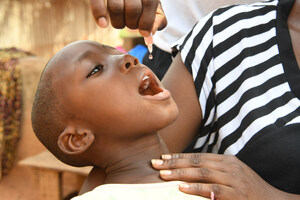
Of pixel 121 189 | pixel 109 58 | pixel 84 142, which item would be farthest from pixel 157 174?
pixel 109 58

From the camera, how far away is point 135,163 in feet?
4.15

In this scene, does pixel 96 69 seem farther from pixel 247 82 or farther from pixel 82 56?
pixel 247 82

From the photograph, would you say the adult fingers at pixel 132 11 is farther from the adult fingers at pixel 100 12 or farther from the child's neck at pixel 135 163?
the child's neck at pixel 135 163

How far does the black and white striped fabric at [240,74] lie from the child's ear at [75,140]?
489 mm

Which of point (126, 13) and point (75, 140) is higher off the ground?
point (126, 13)

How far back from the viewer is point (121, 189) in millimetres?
1135

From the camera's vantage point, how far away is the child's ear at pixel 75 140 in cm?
123

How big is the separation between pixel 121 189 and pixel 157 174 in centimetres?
13

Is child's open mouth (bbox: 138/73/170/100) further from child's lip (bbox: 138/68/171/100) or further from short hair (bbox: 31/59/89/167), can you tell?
short hair (bbox: 31/59/89/167)

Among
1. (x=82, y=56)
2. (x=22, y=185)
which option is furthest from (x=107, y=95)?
(x=22, y=185)

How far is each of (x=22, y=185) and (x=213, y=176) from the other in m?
3.26

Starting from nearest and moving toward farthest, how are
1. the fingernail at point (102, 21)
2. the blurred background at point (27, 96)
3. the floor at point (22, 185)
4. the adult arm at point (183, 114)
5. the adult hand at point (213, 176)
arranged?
the fingernail at point (102, 21) < the adult hand at point (213, 176) < the adult arm at point (183, 114) < the blurred background at point (27, 96) < the floor at point (22, 185)

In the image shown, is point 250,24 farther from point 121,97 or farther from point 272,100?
point 121,97

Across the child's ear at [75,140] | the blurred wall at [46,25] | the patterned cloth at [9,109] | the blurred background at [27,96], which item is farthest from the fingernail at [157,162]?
the blurred wall at [46,25]
